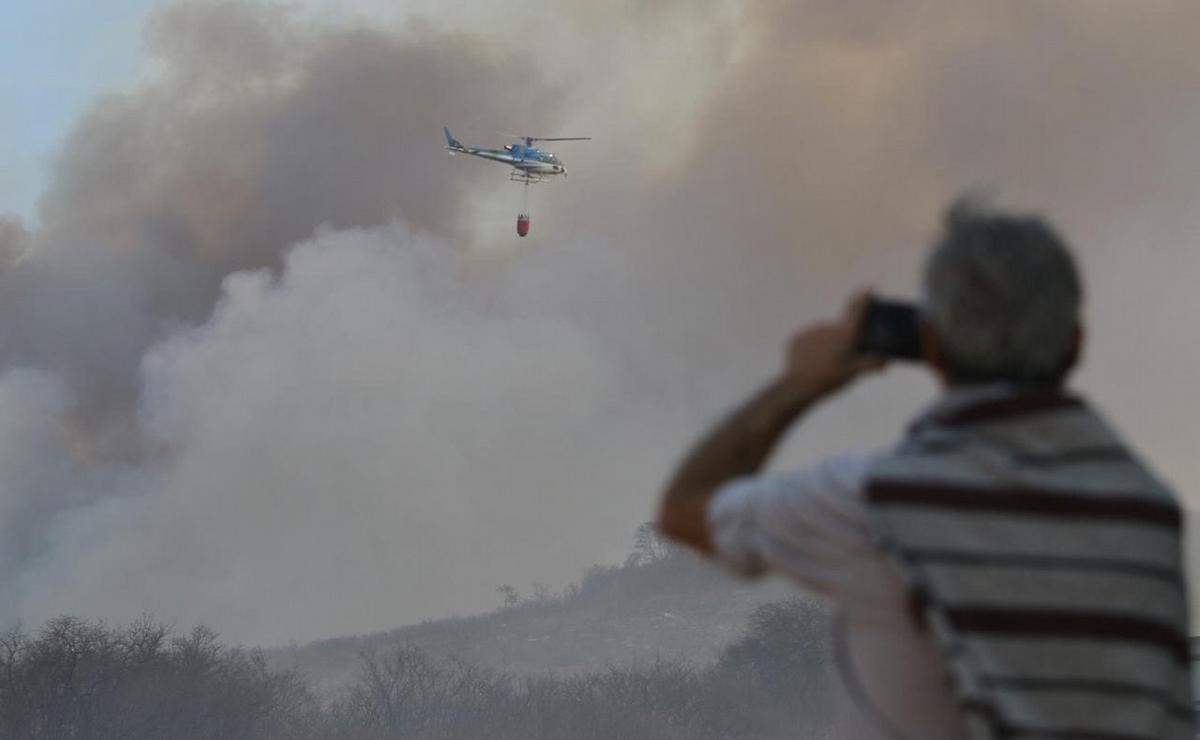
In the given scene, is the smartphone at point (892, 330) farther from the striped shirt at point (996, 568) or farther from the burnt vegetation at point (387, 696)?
the burnt vegetation at point (387, 696)

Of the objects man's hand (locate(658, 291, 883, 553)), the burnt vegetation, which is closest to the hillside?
the burnt vegetation

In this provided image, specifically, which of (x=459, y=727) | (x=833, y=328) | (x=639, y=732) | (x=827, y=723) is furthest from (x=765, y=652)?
(x=833, y=328)

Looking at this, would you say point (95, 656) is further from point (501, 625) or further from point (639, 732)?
point (501, 625)

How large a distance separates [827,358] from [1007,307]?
32 cm

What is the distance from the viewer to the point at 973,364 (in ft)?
8.61

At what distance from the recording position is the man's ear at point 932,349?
8.76ft

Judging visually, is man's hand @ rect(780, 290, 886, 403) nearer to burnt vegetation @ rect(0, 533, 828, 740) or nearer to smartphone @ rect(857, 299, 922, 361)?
smartphone @ rect(857, 299, 922, 361)

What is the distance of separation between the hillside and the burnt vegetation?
8.50 meters

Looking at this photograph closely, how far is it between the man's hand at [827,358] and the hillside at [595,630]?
66.9 m

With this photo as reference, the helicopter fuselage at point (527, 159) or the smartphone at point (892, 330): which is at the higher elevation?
the helicopter fuselage at point (527, 159)

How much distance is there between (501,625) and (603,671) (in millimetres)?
12248

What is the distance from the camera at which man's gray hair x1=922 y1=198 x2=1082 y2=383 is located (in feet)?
8.57

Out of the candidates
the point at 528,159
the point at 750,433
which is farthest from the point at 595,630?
the point at 750,433

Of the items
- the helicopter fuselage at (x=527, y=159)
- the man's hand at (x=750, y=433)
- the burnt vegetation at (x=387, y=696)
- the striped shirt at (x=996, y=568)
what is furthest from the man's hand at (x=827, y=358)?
the helicopter fuselage at (x=527, y=159)
